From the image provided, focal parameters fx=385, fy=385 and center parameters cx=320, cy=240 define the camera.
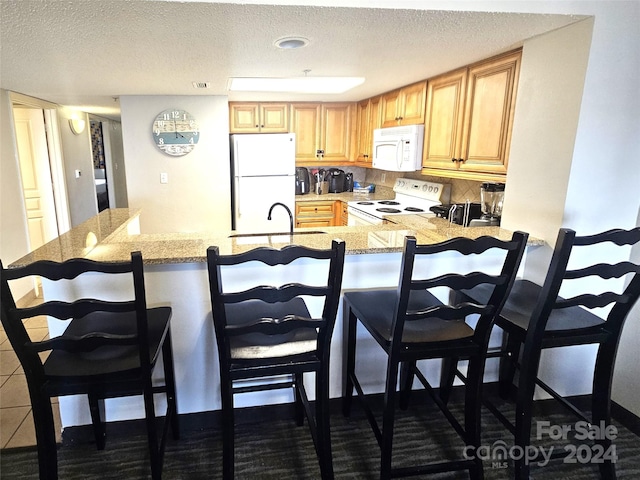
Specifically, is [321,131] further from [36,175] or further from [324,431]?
[324,431]

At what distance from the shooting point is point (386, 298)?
172 cm

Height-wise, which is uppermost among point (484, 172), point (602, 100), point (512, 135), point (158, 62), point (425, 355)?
point (158, 62)

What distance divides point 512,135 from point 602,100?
1.43 feet

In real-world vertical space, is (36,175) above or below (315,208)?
above

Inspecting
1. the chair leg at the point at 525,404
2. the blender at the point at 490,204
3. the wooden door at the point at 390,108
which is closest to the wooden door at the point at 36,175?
the wooden door at the point at 390,108

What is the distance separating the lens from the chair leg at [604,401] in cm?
155

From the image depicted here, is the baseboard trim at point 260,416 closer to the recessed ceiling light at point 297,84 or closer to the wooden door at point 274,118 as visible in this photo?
the recessed ceiling light at point 297,84

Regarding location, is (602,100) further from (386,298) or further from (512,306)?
(386,298)

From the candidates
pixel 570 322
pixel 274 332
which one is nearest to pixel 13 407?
pixel 274 332

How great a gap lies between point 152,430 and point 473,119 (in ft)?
8.12

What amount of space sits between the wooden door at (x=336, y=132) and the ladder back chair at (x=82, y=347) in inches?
133

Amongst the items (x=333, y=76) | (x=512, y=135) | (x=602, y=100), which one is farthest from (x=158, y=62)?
(x=602, y=100)

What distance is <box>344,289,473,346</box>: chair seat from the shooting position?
1438 mm

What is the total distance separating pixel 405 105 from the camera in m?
3.38
